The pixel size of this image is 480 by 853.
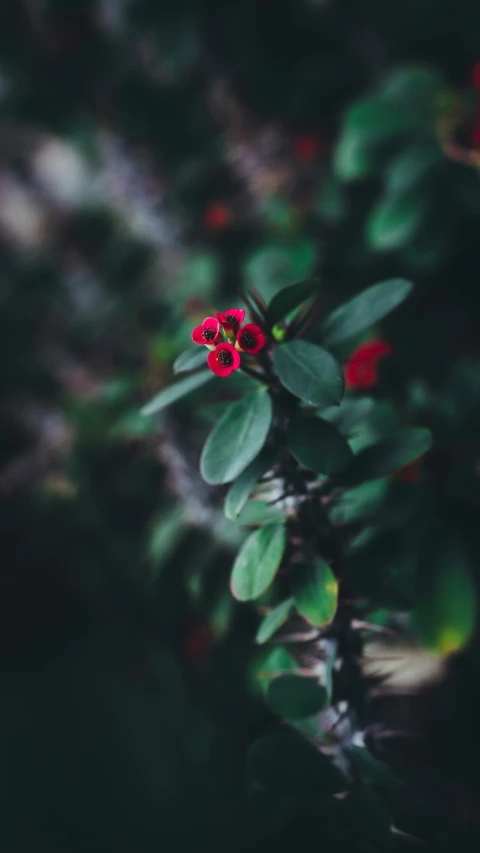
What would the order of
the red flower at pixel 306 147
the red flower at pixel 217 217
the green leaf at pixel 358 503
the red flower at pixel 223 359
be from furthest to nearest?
1. the red flower at pixel 306 147
2. the red flower at pixel 217 217
3. the green leaf at pixel 358 503
4. the red flower at pixel 223 359

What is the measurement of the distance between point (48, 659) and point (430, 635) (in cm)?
102

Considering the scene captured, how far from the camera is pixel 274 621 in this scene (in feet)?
1.98

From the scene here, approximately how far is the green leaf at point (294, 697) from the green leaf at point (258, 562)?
11 cm

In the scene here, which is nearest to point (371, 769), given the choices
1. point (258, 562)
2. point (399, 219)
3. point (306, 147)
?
point (258, 562)

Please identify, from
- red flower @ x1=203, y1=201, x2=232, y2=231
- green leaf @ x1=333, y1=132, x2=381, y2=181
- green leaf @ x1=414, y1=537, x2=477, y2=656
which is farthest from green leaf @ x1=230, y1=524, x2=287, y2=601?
red flower @ x1=203, y1=201, x2=232, y2=231

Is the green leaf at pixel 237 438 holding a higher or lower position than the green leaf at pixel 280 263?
lower

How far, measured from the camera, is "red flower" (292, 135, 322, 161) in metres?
1.73

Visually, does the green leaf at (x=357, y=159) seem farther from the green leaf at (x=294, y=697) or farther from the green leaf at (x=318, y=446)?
the green leaf at (x=294, y=697)

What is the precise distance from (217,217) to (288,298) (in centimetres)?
119

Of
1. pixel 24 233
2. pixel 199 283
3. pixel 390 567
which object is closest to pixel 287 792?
pixel 390 567

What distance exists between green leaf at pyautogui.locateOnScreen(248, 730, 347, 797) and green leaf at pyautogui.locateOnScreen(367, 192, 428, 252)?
967 mm

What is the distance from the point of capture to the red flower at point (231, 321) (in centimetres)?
47

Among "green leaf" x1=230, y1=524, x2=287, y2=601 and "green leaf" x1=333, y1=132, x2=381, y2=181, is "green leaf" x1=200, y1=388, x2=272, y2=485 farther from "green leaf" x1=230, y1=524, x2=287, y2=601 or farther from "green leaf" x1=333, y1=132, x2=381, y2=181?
"green leaf" x1=333, y1=132, x2=381, y2=181

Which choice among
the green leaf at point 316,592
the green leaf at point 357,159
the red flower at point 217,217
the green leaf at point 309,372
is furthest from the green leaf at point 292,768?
the red flower at point 217,217
